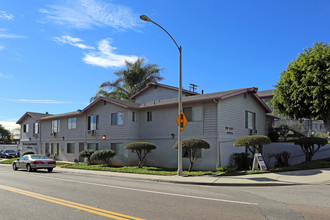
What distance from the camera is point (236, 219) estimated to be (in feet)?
21.5

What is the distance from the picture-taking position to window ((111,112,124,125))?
26156mm

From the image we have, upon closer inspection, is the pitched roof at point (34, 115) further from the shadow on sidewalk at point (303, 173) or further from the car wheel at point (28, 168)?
the shadow on sidewalk at point (303, 173)

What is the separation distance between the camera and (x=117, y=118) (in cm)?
2662

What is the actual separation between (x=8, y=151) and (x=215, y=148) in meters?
39.7

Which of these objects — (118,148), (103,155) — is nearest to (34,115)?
(118,148)

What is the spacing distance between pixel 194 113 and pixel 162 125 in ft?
10.7

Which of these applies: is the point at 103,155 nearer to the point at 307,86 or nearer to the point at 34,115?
the point at 307,86

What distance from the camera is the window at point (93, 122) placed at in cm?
2886

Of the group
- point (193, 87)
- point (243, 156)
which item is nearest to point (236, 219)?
point (243, 156)

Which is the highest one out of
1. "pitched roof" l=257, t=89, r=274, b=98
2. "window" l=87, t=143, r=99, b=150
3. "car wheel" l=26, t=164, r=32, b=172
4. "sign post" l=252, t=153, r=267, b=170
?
"pitched roof" l=257, t=89, r=274, b=98

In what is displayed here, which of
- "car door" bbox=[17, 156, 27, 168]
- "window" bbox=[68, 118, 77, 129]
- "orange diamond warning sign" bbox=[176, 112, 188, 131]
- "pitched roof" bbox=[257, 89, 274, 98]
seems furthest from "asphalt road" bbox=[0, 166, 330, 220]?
"pitched roof" bbox=[257, 89, 274, 98]

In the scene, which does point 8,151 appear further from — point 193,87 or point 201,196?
point 201,196

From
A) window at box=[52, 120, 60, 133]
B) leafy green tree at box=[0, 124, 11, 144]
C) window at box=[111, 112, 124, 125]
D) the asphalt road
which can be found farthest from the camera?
leafy green tree at box=[0, 124, 11, 144]

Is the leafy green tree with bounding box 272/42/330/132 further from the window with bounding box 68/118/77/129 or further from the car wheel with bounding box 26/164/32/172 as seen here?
the window with bounding box 68/118/77/129
